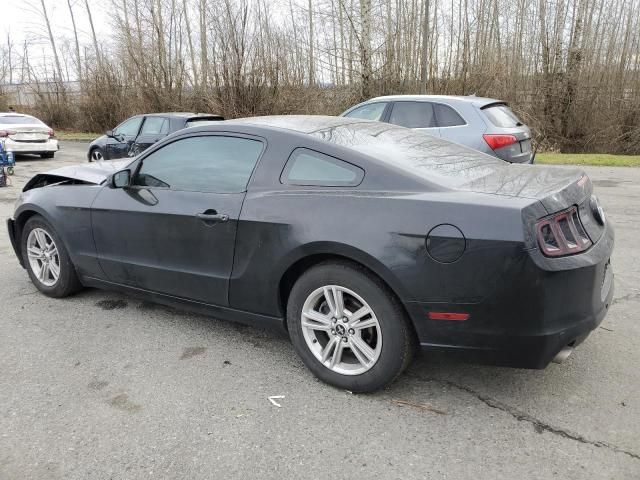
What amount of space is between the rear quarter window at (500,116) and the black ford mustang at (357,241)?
456 centimetres

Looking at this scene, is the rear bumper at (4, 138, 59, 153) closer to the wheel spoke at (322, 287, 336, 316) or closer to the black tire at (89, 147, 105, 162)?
the black tire at (89, 147, 105, 162)

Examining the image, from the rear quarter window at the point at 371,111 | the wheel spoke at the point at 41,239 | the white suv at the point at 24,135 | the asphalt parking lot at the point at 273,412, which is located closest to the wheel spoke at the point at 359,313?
the asphalt parking lot at the point at 273,412

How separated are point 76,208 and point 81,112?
25.6m

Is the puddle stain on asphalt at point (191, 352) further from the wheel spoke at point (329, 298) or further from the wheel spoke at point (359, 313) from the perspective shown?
the wheel spoke at point (359, 313)

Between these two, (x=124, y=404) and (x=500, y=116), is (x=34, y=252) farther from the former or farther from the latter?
(x=500, y=116)

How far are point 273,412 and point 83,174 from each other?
9.11ft

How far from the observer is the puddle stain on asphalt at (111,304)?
4.47 meters

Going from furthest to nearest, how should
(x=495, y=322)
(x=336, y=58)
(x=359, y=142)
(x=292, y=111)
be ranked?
(x=336, y=58), (x=292, y=111), (x=359, y=142), (x=495, y=322)

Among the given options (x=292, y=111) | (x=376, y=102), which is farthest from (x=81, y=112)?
(x=376, y=102)

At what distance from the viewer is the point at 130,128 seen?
13141mm

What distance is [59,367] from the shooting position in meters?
3.46

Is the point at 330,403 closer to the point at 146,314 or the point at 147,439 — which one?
the point at 147,439

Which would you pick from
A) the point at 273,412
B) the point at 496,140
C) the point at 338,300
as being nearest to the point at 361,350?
the point at 338,300

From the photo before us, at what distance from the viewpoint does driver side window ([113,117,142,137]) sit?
12.9 m
